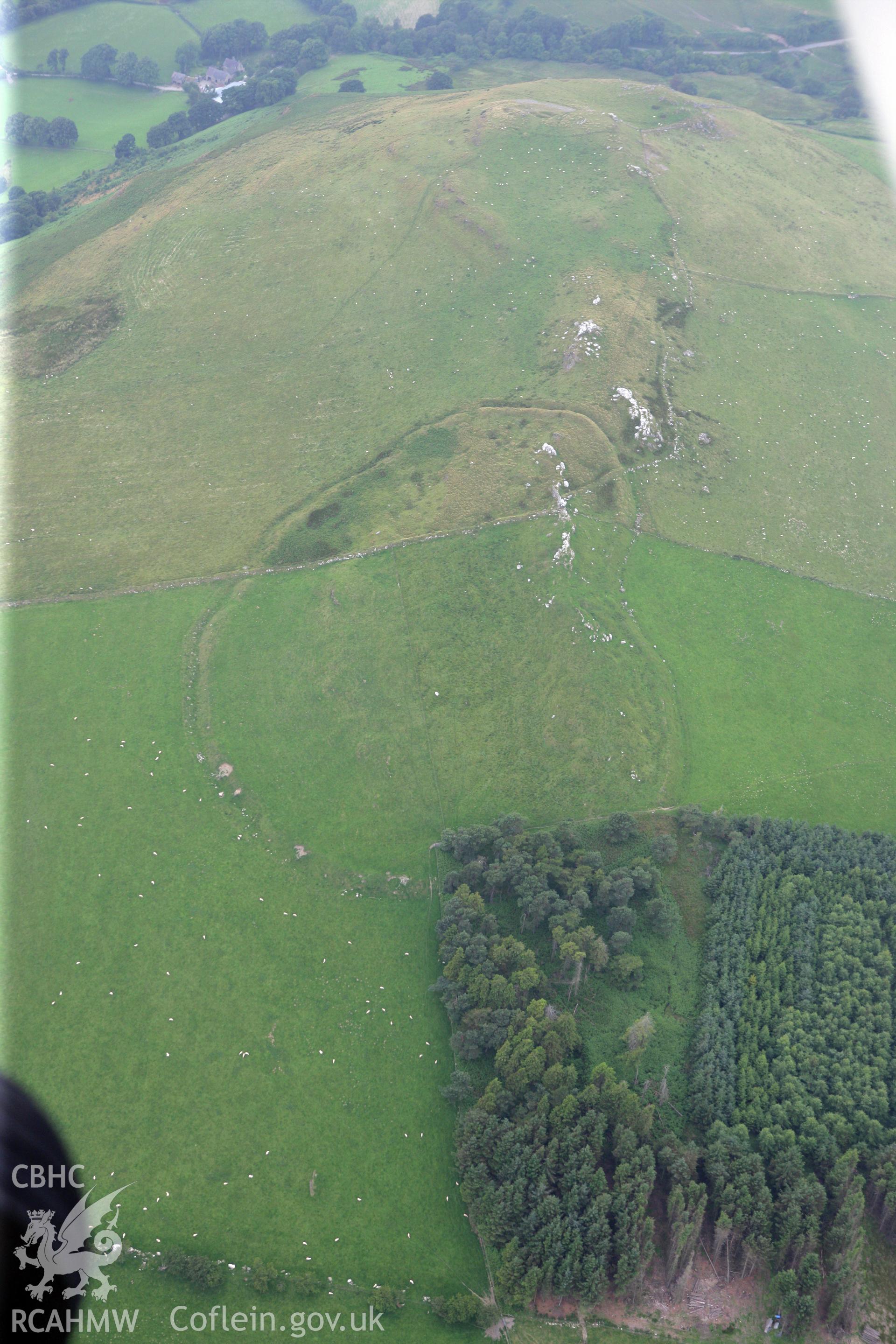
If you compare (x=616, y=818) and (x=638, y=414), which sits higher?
(x=638, y=414)

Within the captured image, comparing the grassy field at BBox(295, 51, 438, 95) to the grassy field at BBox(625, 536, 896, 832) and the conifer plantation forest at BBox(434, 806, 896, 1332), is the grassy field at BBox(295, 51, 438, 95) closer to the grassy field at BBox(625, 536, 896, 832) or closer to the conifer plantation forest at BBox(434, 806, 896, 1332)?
the grassy field at BBox(625, 536, 896, 832)

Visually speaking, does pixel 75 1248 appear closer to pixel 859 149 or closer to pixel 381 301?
pixel 381 301

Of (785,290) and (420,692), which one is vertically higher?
(785,290)

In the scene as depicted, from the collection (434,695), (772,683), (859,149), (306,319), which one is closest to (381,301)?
(306,319)

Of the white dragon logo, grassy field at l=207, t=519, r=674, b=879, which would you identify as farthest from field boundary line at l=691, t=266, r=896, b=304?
the white dragon logo

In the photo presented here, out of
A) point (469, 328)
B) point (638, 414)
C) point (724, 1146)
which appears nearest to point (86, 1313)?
point (724, 1146)

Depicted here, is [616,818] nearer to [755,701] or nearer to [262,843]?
[755,701]

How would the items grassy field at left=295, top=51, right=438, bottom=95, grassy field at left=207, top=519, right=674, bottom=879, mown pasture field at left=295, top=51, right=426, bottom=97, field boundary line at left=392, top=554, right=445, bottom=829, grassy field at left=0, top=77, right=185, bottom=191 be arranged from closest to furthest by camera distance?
grassy field at left=207, top=519, right=674, bottom=879
field boundary line at left=392, top=554, right=445, bottom=829
grassy field at left=0, top=77, right=185, bottom=191
mown pasture field at left=295, top=51, right=426, bottom=97
grassy field at left=295, top=51, right=438, bottom=95
